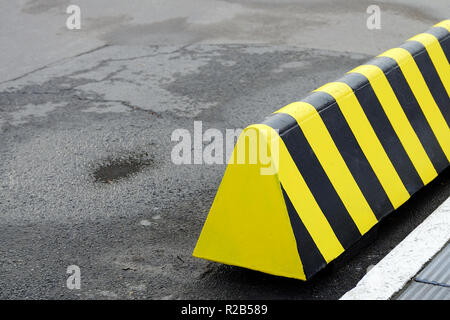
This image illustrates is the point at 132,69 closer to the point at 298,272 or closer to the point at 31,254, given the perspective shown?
the point at 31,254

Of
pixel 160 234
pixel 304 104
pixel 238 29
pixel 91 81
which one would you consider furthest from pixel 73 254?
pixel 238 29

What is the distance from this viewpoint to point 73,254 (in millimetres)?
4605

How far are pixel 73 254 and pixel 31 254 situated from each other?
288mm

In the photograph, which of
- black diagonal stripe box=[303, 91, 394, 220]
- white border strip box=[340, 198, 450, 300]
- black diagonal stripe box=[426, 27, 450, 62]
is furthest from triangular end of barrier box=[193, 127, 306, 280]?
black diagonal stripe box=[426, 27, 450, 62]

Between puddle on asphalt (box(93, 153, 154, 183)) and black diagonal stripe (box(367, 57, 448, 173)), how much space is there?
2.14 metres

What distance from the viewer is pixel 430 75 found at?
5.32 metres

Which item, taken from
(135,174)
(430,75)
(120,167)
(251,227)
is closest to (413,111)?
(430,75)

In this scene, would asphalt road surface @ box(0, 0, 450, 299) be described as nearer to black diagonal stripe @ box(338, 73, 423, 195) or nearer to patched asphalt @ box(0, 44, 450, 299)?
patched asphalt @ box(0, 44, 450, 299)

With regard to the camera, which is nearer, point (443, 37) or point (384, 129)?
point (384, 129)

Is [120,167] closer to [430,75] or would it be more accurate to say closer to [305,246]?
[305,246]

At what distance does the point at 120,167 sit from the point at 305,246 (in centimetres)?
243

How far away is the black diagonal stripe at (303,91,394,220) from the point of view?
172 inches

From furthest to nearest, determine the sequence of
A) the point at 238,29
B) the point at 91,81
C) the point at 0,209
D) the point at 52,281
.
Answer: the point at 238,29 < the point at 91,81 < the point at 0,209 < the point at 52,281

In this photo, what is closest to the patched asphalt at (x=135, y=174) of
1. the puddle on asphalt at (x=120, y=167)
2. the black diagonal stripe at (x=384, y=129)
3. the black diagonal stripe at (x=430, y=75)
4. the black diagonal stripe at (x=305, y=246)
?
the puddle on asphalt at (x=120, y=167)
